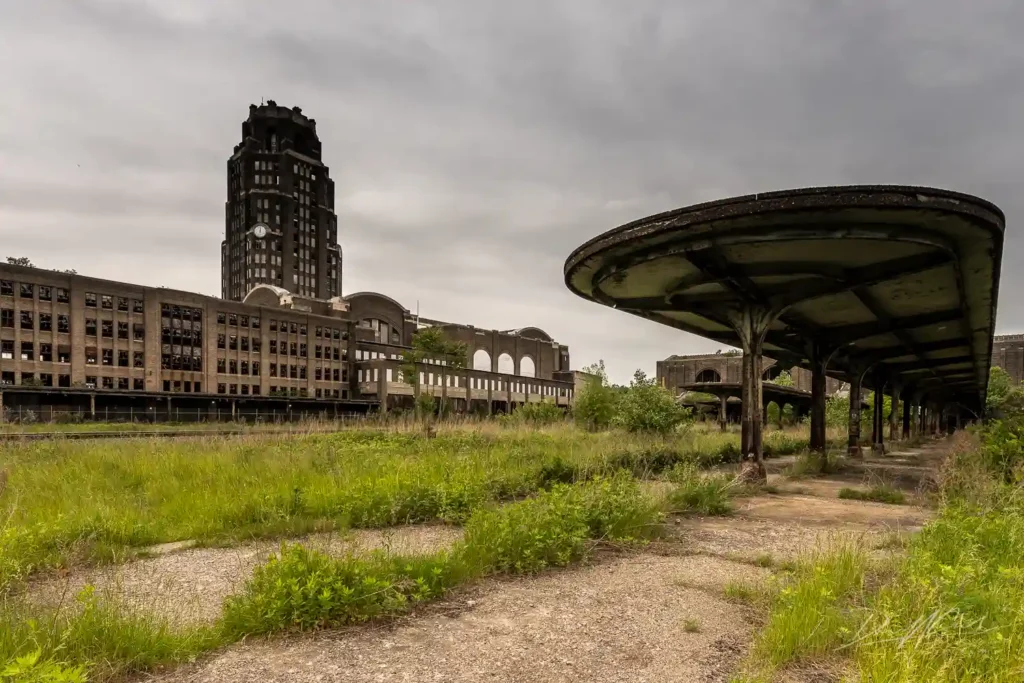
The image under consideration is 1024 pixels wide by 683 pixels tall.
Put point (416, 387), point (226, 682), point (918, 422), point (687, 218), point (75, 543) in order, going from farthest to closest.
A: point (416, 387) → point (918, 422) → point (687, 218) → point (75, 543) → point (226, 682)

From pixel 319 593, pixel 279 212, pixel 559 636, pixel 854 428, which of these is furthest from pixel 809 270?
pixel 279 212

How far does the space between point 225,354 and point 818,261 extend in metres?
61.3

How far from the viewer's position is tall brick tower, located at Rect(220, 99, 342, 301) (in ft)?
394

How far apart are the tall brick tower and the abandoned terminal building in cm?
809

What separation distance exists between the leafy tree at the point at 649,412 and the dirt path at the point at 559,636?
20.3 meters

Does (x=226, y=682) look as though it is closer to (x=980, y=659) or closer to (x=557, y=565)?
(x=557, y=565)

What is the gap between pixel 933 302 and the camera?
15.3m

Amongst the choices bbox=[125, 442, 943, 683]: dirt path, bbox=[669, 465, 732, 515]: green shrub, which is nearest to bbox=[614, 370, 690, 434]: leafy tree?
bbox=[669, 465, 732, 515]: green shrub

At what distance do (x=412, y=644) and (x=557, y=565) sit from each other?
226 centimetres

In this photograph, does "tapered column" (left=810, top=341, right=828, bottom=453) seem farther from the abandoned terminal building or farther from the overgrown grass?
the abandoned terminal building

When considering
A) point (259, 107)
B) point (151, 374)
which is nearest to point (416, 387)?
point (151, 374)

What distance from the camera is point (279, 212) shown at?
398 feet

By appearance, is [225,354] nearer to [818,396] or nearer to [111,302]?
[111,302]

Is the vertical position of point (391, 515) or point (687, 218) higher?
point (687, 218)
